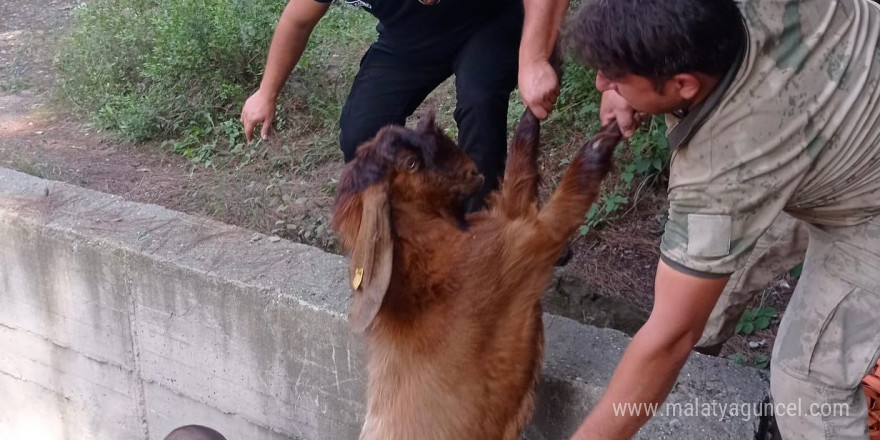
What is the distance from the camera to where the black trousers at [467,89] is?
341 cm

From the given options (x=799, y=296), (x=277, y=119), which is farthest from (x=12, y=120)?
(x=799, y=296)

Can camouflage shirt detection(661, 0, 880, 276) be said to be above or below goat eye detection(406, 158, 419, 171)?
above

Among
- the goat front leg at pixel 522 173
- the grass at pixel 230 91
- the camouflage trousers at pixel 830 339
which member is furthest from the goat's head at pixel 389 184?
the grass at pixel 230 91

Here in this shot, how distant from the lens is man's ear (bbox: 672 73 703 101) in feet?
7.36

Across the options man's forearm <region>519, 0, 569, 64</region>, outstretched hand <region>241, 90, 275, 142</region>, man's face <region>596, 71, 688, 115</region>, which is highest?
man's face <region>596, 71, 688, 115</region>

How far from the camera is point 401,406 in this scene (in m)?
2.93

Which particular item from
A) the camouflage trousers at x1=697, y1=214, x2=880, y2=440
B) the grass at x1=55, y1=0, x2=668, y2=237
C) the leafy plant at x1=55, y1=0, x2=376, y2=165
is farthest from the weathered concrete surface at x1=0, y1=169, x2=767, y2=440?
the leafy plant at x1=55, y1=0, x2=376, y2=165

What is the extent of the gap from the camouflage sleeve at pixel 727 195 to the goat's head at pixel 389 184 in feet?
3.10

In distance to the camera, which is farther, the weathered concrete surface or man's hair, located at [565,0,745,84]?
the weathered concrete surface

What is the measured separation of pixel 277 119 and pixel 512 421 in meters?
4.15

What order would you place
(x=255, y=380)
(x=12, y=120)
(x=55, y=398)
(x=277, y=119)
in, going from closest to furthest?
(x=255, y=380) < (x=55, y=398) < (x=277, y=119) < (x=12, y=120)

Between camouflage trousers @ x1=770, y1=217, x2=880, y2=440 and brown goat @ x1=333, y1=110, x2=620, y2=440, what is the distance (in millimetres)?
785

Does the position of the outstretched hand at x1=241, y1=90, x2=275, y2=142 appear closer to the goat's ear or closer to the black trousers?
the black trousers

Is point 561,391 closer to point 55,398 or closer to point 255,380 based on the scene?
point 255,380
